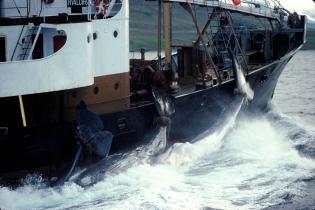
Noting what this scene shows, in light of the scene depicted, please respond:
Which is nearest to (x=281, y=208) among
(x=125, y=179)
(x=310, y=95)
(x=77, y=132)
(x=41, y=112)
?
(x=125, y=179)

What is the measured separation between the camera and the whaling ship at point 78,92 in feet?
47.3

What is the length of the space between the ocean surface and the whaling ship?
1.65 feet

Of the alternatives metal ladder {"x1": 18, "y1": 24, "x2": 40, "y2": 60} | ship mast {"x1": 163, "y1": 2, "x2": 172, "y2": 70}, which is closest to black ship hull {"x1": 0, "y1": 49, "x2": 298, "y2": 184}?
ship mast {"x1": 163, "y1": 2, "x2": 172, "y2": 70}

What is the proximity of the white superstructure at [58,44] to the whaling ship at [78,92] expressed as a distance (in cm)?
2

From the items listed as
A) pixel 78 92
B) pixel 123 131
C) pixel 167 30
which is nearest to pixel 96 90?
pixel 78 92

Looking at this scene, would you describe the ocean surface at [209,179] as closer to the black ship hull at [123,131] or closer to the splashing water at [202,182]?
the splashing water at [202,182]

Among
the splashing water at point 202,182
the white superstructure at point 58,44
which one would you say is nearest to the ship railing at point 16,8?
the white superstructure at point 58,44

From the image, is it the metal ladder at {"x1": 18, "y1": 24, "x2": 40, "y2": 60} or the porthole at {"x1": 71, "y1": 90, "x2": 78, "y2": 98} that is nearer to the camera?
the metal ladder at {"x1": 18, "y1": 24, "x2": 40, "y2": 60}

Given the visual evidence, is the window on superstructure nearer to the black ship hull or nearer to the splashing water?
the black ship hull

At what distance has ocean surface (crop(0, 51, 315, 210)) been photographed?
1481 cm

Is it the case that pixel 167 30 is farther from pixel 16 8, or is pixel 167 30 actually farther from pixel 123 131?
pixel 16 8

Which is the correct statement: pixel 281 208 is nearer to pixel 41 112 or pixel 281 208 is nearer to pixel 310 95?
pixel 41 112

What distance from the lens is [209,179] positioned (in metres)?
17.2

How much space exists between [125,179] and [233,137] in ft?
21.5
